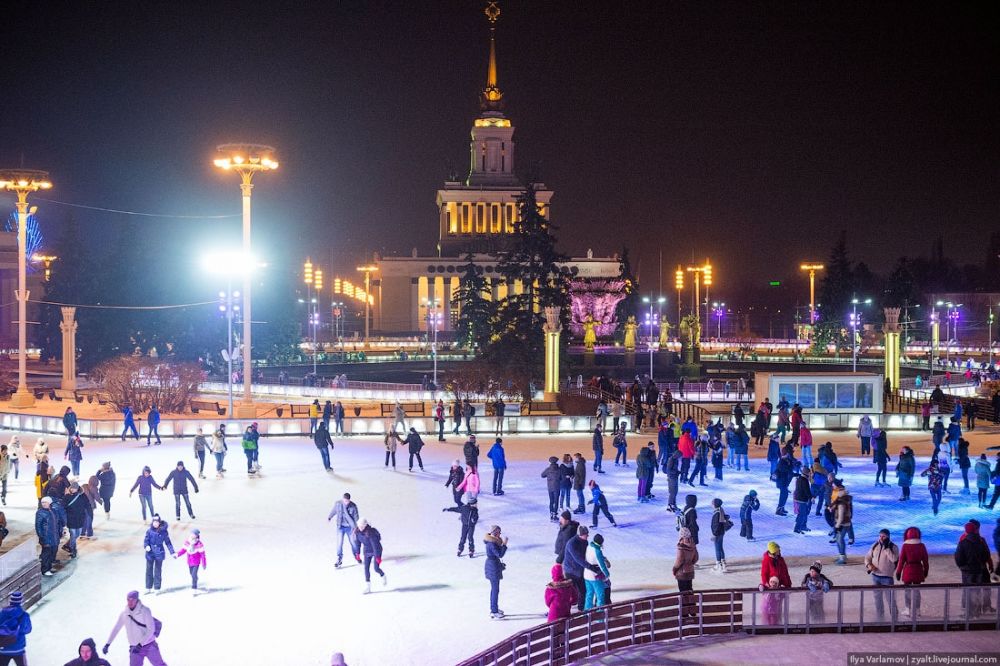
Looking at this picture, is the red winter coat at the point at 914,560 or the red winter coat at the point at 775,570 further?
the red winter coat at the point at 914,560

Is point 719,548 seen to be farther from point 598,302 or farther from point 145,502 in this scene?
point 598,302

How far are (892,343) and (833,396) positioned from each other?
10.4 meters

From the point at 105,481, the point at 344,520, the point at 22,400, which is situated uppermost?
the point at 22,400

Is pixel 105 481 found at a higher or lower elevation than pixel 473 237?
lower

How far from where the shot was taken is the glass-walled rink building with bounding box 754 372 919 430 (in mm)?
31031

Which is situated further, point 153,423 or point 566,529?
point 153,423

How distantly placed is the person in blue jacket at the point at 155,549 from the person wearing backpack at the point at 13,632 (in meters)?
3.07

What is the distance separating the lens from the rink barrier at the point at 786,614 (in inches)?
400

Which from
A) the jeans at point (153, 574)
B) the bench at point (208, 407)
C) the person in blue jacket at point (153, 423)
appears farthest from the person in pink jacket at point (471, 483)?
the bench at point (208, 407)

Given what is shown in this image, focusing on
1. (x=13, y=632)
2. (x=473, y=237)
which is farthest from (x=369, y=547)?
(x=473, y=237)

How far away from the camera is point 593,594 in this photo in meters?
11.0

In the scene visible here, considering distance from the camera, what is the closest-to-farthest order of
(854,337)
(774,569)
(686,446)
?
1. (774,569)
2. (686,446)
3. (854,337)

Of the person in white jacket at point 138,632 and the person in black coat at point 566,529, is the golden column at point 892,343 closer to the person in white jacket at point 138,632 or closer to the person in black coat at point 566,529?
the person in black coat at point 566,529

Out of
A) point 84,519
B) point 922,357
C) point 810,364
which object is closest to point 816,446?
point 84,519
